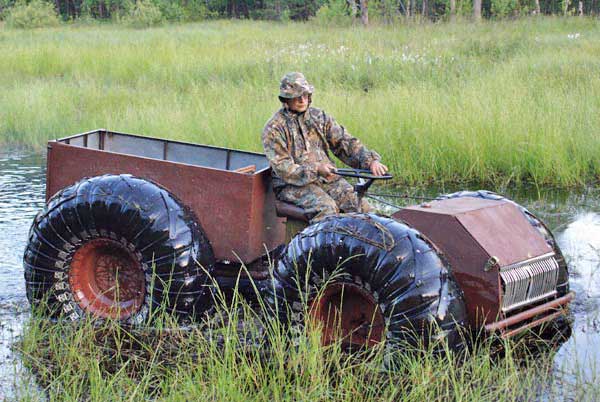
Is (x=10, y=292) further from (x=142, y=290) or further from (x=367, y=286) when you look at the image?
(x=367, y=286)

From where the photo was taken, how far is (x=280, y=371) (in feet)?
15.5

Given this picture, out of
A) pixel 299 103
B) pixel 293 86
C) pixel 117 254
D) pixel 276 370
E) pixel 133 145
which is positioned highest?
pixel 293 86

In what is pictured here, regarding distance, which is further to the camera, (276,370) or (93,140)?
(93,140)

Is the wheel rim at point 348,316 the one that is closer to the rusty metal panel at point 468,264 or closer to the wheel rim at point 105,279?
the rusty metal panel at point 468,264

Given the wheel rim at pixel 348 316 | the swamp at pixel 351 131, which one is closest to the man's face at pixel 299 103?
the swamp at pixel 351 131

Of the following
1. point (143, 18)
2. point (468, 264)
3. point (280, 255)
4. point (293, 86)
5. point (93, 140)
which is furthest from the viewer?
point (143, 18)

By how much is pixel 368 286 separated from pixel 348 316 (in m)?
0.33

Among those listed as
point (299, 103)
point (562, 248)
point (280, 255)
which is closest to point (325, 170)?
point (299, 103)

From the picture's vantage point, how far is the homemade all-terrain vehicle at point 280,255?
489cm

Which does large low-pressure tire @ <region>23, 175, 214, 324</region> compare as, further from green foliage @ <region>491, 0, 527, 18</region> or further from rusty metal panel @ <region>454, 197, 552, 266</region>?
green foliage @ <region>491, 0, 527, 18</region>

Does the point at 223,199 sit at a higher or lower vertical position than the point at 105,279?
higher

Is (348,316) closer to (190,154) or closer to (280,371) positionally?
(280,371)

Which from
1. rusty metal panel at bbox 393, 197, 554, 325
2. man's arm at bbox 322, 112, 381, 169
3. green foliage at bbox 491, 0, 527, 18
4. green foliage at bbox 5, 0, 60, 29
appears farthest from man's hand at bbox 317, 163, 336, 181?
green foliage at bbox 5, 0, 60, 29

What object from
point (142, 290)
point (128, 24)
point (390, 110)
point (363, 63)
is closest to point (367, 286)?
point (142, 290)
